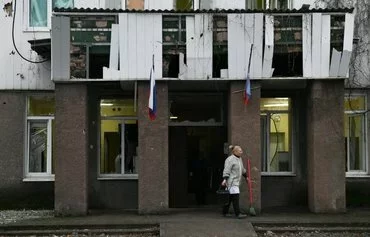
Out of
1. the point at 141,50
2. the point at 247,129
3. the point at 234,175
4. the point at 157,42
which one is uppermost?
the point at 157,42

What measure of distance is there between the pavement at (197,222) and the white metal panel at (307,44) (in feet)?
11.9

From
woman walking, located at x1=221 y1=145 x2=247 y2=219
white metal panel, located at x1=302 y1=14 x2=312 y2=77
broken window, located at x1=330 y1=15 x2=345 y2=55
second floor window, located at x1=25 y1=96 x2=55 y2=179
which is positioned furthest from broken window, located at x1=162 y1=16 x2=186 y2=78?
second floor window, located at x1=25 y1=96 x2=55 y2=179

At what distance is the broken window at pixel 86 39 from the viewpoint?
1484 centimetres

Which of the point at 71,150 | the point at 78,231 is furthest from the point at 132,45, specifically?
the point at 78,231

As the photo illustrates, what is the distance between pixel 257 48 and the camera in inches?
586

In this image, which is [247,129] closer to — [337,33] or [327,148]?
[327,148]

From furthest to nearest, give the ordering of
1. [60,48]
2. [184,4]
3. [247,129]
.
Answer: [184,4]
[247,129]
[60,48]

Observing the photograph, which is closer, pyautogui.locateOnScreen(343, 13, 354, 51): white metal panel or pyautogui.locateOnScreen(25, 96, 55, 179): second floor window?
pyautogui.locateOnScreen(343, 13, 354, 51): white metal panel

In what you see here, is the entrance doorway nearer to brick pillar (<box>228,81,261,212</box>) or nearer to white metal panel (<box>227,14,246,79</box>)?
brick pillar (<box>228,81,261,212</box>)

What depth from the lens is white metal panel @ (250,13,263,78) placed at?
1485 cm

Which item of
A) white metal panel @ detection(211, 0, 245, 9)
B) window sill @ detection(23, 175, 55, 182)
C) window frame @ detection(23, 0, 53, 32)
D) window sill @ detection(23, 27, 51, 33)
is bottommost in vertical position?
window sill @ detection(23, 175, 55, 182)

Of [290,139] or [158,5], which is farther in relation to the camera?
[290,139]

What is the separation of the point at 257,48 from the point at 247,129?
2046 millimetres

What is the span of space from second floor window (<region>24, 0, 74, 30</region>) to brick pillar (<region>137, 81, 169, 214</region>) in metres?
4.43
